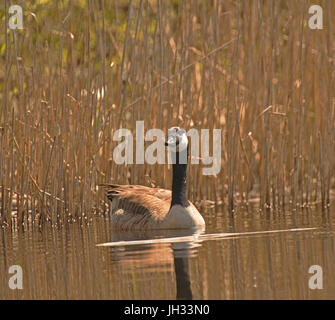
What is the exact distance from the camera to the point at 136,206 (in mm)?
10352

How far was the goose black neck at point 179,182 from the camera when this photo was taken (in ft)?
33.2

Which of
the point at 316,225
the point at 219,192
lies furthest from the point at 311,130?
the point at 316,225

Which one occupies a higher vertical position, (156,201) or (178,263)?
(156,201)

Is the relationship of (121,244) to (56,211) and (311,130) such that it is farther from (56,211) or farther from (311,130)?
(311,130)

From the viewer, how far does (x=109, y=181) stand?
36.4ft

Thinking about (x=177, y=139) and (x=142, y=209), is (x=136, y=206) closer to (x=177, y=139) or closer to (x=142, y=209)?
(x=142, y=209)

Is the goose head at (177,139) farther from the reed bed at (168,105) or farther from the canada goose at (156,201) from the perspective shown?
the reed bed at (168,105)

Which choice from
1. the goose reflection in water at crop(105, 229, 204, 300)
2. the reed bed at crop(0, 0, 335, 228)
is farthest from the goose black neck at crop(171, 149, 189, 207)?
the reed bed at crop(0, 0, 335, 228)

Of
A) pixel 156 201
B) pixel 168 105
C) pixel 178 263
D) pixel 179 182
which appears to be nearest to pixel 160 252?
pixel 178 263

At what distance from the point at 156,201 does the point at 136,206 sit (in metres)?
0.25

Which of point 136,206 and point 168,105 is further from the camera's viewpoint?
point 168,105

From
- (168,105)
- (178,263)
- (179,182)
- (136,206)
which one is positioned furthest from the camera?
(168,105)

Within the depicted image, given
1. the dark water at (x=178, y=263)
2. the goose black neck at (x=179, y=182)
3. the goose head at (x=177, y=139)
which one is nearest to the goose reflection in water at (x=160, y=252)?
the dark water at (x=178, y=263)
